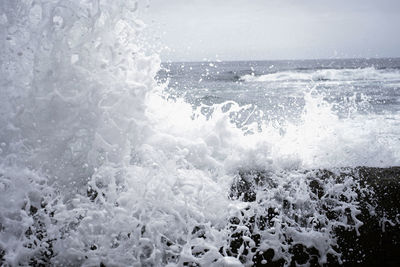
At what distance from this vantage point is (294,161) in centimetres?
337

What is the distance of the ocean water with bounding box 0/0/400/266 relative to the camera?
2.38 m

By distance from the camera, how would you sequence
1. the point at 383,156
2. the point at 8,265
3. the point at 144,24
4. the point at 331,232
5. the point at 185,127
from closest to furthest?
the point at 8,265 < the point at 331,232 < the point at 144,24 < the point at 185,127 < the point at 383,156

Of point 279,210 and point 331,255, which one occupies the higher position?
point 279,210

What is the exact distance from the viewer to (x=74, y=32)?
10.0 feet

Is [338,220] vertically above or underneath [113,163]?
underneath

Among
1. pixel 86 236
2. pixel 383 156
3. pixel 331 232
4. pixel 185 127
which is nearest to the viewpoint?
pixel 86 236

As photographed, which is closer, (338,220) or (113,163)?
(338,220)

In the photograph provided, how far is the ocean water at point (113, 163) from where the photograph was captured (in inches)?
93.7

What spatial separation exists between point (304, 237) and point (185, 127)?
62.5 inches

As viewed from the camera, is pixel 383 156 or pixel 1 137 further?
pixel 383 156

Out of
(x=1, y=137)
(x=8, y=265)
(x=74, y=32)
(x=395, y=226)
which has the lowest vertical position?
(x=8, y=265)

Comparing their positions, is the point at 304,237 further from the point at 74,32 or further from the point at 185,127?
the point at 74,32

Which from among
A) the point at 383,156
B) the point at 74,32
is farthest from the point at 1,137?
the point at 383,156

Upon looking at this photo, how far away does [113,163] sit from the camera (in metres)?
2.85
